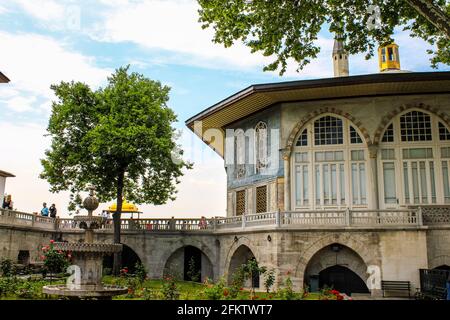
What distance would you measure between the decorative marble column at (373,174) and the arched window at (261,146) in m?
5.16

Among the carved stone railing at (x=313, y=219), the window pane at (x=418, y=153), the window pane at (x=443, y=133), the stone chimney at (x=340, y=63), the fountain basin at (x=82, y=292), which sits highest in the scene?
the stone chimney at (x=340, y=63)

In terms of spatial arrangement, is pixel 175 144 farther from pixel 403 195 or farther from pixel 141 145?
pixel 403 195

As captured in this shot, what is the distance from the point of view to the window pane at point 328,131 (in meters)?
21.3

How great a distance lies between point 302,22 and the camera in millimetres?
15461

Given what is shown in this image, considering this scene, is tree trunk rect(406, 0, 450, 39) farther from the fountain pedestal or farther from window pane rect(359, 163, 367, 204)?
the fountain pedestal

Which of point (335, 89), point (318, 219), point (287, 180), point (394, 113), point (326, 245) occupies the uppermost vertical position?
point (335, 89)

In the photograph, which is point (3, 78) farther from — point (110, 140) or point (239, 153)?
point (239, 153)

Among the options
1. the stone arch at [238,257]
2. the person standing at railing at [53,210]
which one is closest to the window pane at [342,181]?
the stone arch at [238,257]

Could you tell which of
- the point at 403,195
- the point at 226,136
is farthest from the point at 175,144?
the point at 403,195

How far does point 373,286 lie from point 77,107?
1643 centimetres

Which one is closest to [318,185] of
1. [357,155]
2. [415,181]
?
[357,155]

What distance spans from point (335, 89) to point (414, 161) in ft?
16.0

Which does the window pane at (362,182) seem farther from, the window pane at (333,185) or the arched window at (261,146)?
the arched window at (261,146)

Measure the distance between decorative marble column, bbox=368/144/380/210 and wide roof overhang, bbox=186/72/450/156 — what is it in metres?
2.68
